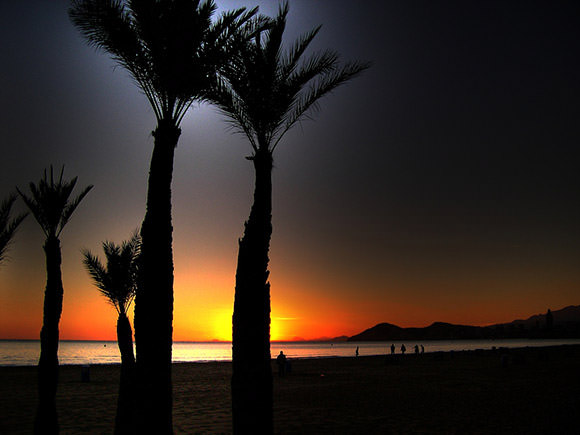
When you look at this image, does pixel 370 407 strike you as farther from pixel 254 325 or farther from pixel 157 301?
pixel 157 301

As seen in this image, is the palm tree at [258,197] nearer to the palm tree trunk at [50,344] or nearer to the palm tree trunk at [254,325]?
the palm tree trunk at [254,325]

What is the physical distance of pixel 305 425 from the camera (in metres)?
14.2

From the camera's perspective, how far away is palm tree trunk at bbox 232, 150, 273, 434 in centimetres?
818

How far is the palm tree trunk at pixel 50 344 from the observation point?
10.7 metres

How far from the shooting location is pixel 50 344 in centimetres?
1109

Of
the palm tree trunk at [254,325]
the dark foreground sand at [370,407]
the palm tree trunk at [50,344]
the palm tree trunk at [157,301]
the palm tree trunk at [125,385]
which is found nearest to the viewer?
the palm tree trunk at [157,301]

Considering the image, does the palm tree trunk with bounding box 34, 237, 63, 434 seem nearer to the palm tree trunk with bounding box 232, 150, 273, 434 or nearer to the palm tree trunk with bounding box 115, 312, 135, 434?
the palm tree trunk with bounding box 115, 312, 135, 434

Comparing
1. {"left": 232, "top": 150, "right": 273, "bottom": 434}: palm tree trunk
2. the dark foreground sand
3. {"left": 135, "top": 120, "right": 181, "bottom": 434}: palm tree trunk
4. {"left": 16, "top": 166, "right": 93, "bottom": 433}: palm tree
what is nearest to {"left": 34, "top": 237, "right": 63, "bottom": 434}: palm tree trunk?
{"left": 16, "top": 166, "right": 93, "bottom": 433}: palm tree

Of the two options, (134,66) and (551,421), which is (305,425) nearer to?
(551,421)

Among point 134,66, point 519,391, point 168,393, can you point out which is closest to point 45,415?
point 168,393

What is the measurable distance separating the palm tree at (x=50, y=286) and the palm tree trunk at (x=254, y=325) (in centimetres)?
515

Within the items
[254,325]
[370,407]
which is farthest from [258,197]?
[370,407]

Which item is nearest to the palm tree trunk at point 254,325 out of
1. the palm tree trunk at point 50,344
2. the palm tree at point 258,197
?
the palm tree at point 258,197

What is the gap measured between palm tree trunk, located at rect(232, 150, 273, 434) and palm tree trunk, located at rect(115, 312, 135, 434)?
1.86 m
